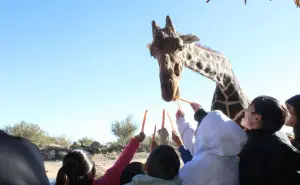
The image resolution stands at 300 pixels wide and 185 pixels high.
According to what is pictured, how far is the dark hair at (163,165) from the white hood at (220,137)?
19 cm

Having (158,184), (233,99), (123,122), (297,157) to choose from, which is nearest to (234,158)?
(297,157)

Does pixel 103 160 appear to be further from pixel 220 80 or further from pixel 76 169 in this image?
pixel 76 169

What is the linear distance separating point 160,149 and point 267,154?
68 centimetres

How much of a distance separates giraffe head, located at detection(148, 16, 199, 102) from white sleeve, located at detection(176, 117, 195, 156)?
1.57m

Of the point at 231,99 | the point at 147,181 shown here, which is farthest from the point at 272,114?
the point at 231,99

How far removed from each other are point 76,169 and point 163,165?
0.68m

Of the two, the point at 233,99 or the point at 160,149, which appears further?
the point at 233,99

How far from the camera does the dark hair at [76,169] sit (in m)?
2.39

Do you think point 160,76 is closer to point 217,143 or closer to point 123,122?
point 217,143

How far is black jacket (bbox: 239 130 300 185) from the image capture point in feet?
6.63

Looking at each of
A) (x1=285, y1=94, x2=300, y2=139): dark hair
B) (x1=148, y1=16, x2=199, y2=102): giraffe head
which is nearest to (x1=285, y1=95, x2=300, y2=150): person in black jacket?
(x1=285, y1=94, x2=300, y2=139): dark hair

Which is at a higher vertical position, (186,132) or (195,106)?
(195,106)

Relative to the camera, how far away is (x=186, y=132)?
10.3ft

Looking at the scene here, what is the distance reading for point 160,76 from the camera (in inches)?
198
